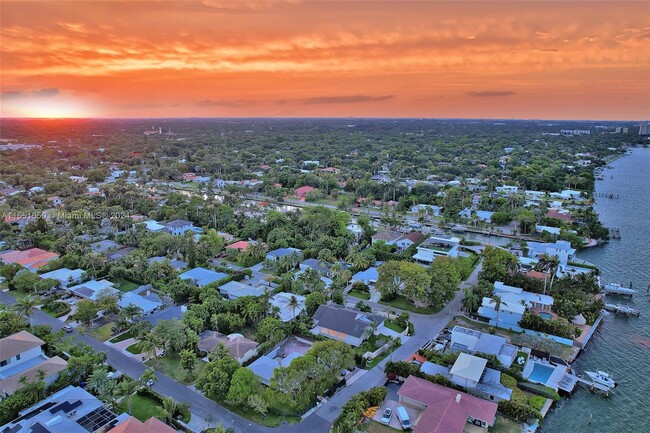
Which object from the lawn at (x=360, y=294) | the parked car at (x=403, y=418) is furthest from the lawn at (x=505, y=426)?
the lawn at (x=360, y=294)

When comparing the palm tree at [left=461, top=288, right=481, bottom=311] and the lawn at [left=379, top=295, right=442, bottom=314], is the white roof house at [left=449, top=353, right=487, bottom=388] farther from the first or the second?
the lawn at [left=379, top=295, right=442, bottom=314]

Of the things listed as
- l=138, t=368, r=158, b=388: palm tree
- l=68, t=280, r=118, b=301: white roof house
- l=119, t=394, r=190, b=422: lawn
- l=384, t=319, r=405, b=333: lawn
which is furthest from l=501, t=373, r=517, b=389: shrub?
l=68, t=280, r=118, b=301: white roof house

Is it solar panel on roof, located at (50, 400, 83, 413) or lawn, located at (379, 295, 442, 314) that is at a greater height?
solar panel on roof, located at (50, 400, 83, 413)

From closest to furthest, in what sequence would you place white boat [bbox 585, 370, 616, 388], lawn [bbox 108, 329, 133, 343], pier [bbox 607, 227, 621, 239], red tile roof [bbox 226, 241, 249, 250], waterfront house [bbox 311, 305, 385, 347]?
white boat [bbox 585, 370, 616, 388] → waterfront house [bbox 311, 305, 385, 347] → lawn [bbox 108, 329, 133, 343] → red tile roof [bbox 226, 241, 249, 250] → pier [bbox 607, 227, 621, 239]

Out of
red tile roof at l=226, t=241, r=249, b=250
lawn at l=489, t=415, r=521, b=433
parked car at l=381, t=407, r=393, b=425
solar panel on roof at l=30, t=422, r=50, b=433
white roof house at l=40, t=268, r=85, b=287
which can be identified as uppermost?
red tile roof at l=226, t=241, r=249, b=250

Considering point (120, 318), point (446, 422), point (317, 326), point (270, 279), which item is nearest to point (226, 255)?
point (270, 279)

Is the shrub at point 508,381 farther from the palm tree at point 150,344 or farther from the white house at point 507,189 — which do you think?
the white house at point 507,189

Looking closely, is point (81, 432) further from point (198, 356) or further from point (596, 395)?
point (596, 395)
